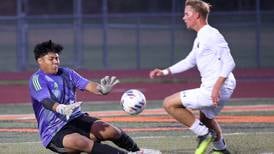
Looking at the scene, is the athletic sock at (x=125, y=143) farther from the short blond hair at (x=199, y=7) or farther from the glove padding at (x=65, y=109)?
the short blond hair at (x=199, y=7)

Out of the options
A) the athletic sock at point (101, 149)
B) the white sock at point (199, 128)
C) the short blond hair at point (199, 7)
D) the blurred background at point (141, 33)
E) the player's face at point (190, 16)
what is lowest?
the blurred background at point (141, 33)

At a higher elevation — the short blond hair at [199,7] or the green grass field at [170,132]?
the short blond hair at [199,7]

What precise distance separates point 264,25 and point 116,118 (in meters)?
12.4

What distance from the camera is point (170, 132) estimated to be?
12.2 meters

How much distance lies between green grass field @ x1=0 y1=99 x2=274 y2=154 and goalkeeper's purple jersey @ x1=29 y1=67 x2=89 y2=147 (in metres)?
1.53

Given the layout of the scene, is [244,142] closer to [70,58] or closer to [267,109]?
[267,109]

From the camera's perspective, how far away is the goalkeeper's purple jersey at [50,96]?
8781mm

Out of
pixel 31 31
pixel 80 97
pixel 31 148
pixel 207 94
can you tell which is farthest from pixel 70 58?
pixel 207 94

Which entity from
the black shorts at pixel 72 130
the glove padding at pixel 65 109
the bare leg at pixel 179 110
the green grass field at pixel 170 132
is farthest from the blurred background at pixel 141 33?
the glove padding at pixel 65 109

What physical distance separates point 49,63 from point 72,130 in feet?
2.40

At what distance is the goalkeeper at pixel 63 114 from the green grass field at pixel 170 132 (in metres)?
1.44

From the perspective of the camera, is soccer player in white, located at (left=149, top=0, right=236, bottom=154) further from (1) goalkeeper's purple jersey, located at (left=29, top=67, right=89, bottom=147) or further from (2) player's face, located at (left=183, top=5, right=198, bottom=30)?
(1) goalkeeper's purple jersey, located at (left=29, top=67, right=89, bottom=147)

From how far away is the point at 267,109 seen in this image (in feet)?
50.3

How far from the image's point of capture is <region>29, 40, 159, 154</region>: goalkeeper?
8648 millimetres
